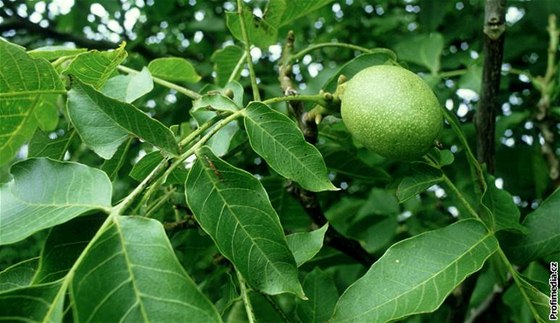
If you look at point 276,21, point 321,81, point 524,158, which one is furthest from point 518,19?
point 276,21

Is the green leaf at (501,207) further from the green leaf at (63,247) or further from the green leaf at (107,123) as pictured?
the green leaf at (63,247)

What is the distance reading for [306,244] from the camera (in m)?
1.09

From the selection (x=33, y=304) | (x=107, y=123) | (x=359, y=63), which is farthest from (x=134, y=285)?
(x=359, y=63)

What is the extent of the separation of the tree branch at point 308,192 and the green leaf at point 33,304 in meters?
0.62

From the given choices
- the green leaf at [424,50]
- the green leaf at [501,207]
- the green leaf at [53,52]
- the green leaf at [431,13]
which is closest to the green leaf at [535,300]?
the green leaf at [501,207]

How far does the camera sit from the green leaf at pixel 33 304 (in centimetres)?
81

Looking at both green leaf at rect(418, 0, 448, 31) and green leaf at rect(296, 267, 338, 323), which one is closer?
green leaf at rect(296, 267, 338, 323)

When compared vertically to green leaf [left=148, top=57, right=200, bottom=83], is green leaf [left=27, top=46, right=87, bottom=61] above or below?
above

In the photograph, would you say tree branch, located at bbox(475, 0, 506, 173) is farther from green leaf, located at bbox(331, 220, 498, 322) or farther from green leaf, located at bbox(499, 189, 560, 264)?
green leaf, located at bbox(331, 220, 498, 322)

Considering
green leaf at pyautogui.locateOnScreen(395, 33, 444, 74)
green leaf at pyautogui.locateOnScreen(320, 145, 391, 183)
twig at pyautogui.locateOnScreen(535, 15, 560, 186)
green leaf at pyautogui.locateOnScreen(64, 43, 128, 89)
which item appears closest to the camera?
green leaf at pyautogui.locateOnScreen(64, 43, 128, 89)

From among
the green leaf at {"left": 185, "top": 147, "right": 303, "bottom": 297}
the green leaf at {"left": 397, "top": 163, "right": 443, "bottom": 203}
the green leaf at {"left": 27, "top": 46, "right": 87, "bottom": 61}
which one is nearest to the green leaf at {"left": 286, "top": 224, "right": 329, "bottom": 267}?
the green leaf at {"left": 185, "top": 147, "right": 303, "bottom": 297}

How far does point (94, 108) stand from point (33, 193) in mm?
180

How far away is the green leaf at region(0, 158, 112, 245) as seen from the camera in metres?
0.91

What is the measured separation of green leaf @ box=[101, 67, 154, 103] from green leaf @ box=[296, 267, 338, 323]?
49 cm
